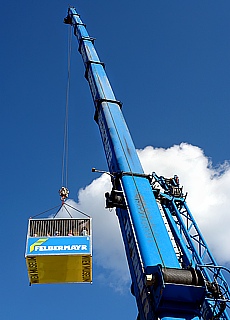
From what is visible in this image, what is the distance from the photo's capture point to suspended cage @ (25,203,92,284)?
11008 millimetres

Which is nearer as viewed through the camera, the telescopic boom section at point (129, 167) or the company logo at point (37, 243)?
the telescopic boom section at point (129, 167)

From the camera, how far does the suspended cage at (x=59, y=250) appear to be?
36.1 ft

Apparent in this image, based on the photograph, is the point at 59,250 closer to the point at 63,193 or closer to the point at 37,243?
the point at 37,243

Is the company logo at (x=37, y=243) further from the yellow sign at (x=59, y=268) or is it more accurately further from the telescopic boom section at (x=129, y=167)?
the telescopic boom section at (x=129, y=167)

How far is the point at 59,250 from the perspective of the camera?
10992 mm

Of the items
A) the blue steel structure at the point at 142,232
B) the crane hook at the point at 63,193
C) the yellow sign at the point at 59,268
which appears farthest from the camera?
the crane hook at the point at 63,193

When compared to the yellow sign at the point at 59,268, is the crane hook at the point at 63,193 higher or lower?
higher

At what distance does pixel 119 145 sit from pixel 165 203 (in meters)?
11.0

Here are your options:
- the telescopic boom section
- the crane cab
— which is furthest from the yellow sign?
the telescopic boom section

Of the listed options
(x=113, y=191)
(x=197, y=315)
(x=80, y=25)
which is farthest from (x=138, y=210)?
(x=80, y=25)

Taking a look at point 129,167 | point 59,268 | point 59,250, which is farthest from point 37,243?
point 129,167

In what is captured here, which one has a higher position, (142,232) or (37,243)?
(37,243)

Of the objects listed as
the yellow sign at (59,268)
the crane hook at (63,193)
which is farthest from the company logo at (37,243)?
the crane hook at (63,193)

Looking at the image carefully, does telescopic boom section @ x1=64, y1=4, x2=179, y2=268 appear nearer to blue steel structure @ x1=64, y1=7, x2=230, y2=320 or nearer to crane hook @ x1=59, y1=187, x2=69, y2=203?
blue steel structure @ x1=64, y1=7, x2=230, y2=320
